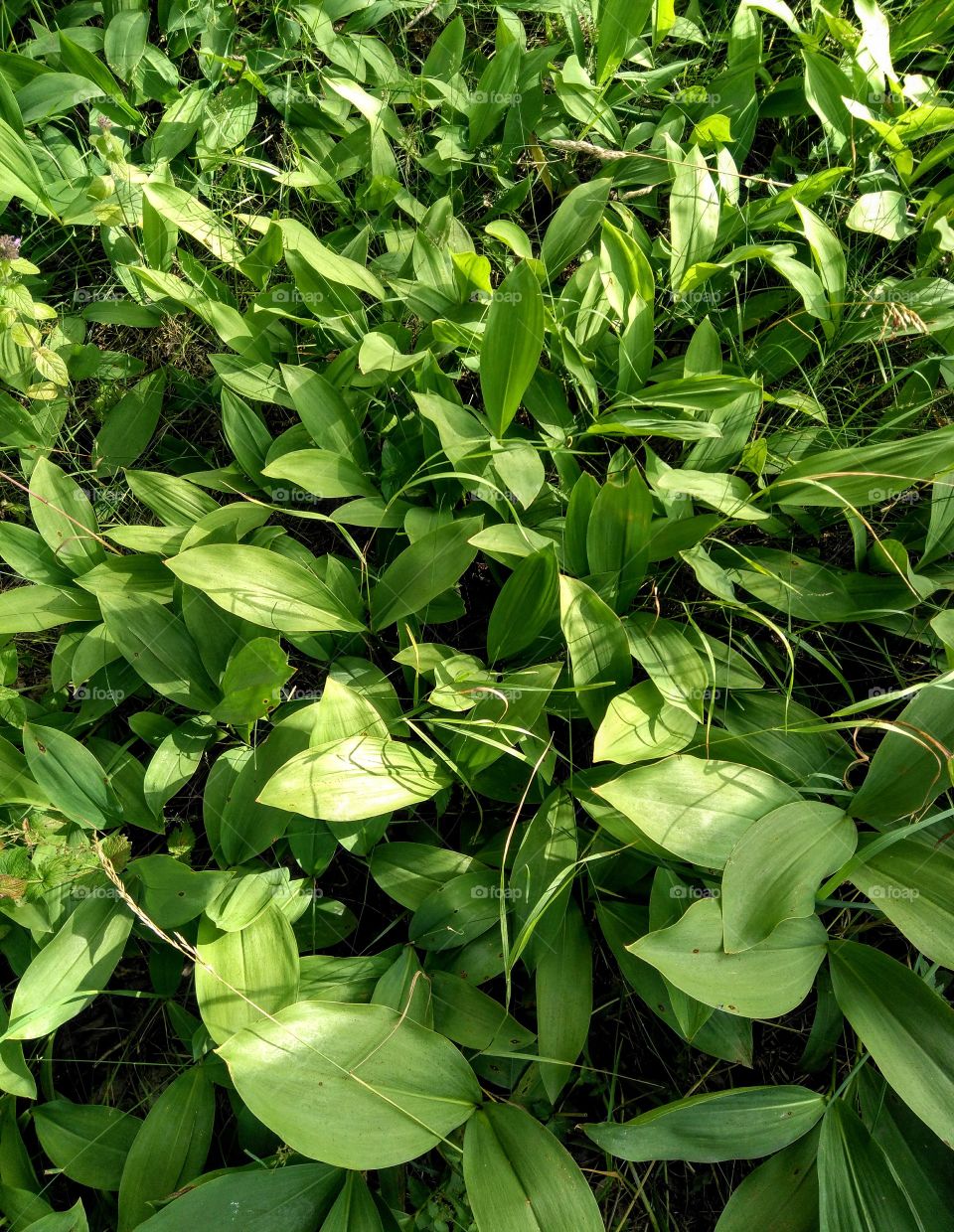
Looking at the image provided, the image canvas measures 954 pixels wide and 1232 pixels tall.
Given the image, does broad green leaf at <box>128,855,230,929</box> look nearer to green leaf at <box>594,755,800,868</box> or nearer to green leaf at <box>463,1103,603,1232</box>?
green leaf at <box>463,1103,603,1232</box>

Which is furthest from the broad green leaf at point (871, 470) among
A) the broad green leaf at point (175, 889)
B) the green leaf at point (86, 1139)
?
the green leaf at point (86, 1139)

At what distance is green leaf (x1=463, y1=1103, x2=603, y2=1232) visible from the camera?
3.94 ft

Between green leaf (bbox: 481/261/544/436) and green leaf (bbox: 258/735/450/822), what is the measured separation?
72cm

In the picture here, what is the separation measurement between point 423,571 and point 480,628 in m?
0.27

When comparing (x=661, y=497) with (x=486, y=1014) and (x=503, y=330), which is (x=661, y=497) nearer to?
(x=503, y=330)

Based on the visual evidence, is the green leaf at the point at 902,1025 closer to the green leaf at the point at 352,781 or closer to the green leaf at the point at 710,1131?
the green leaf at the point at 710,1131

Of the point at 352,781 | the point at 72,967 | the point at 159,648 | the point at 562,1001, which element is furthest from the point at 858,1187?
the point at 159,648

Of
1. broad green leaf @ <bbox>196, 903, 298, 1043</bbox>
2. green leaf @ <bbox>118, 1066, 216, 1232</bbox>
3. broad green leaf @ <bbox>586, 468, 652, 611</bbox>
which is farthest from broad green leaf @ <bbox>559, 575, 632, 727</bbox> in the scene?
green leaf @ <bbox>118, 1066, 216, 1232</bbox>

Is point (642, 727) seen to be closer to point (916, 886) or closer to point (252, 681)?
point (916, 886)

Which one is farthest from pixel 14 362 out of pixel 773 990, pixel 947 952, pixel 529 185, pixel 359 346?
pixel 947 952

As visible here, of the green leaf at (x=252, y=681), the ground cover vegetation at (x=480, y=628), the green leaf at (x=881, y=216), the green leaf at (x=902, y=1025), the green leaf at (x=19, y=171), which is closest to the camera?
the green leaf at (x=902, y=1025)

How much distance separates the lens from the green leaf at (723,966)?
1197 mm

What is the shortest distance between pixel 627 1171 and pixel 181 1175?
2.51 feet

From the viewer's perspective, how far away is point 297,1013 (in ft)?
4.14
